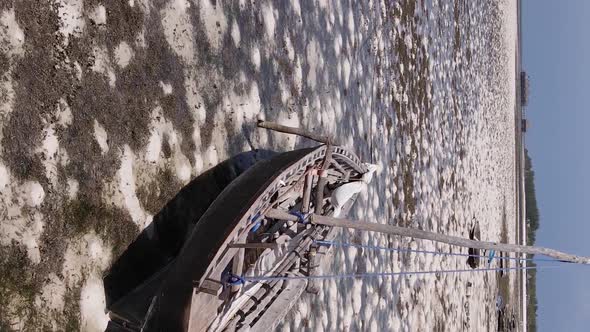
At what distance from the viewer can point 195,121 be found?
2621 millimetres

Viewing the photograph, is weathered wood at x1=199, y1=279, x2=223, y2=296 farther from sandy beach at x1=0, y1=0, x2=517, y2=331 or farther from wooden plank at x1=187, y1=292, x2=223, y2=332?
sandy beach at x1=0, y1=0, x2=517, y2=331

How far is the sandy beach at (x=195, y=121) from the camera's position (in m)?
1.79

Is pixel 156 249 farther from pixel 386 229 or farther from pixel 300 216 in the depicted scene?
pixel 386 229

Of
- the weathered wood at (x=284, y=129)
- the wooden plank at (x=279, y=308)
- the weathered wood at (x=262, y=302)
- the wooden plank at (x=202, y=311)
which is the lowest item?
the wooden plank at (x=279, y=308)

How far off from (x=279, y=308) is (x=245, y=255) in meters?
0.44

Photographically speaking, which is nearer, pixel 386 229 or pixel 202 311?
pixel 202 311

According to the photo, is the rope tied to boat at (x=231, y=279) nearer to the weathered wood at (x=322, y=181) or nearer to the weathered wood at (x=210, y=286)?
the weathered wood at (x=210, y=286)

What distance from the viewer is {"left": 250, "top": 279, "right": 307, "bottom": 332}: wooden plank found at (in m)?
2.69

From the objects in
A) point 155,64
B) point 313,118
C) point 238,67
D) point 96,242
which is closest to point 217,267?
point 96,242

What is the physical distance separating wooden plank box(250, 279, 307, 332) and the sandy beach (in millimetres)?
320

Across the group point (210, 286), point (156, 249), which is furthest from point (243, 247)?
point (156, 249)

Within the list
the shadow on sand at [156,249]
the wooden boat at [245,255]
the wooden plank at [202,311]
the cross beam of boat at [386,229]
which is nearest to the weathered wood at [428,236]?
the cross beam of boat at [386,229]

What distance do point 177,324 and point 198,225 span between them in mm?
381

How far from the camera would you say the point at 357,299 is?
423 centimetres
